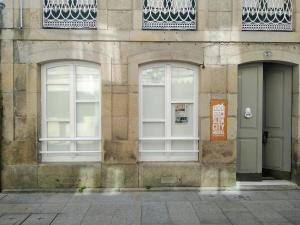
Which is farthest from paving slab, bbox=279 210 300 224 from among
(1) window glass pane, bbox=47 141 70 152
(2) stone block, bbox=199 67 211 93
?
(1) window glass pane, bbox=47 141 70 152

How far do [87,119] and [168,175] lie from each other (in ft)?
7.69

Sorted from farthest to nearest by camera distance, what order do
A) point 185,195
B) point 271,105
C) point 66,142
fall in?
point 271,105 < point 66,142 < point 185,195

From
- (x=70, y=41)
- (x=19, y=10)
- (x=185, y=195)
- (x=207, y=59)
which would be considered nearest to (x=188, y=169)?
(x=185, y=195)

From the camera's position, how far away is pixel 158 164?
7.94m

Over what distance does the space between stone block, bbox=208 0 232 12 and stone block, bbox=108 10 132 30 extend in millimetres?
1903

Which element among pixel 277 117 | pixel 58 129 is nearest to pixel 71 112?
pixel 58 129

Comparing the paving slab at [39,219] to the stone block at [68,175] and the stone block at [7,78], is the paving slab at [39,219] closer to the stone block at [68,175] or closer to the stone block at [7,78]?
the stone block at [68,175]

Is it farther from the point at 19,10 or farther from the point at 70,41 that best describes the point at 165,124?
the point at 19,10

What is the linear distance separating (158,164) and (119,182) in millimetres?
1007

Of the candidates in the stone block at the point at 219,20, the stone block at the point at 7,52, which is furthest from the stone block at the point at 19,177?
the stone block at the point at 219,20

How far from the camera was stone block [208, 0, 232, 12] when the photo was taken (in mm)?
7898

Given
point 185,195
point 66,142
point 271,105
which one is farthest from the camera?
point 271,105

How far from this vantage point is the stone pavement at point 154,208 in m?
6.03

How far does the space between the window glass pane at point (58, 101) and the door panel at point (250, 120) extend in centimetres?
424
